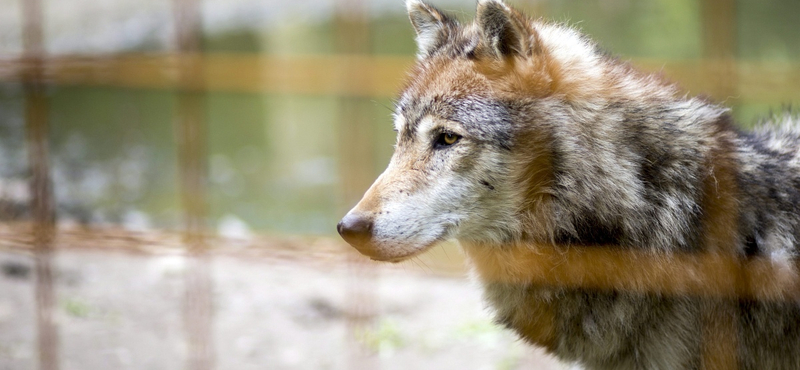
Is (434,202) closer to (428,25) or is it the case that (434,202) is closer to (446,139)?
(446,139)

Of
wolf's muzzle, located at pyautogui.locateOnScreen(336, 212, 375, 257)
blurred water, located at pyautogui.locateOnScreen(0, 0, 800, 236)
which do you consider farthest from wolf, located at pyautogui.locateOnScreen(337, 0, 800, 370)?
blurred water, located at pyautogui.locateOnScreen(0, 0, 800, 236)

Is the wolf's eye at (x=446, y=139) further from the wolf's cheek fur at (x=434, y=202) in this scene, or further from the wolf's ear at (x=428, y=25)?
the wolf's ear at (x=428, y=25)

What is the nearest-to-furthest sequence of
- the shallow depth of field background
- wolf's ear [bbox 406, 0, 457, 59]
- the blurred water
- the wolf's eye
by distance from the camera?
the wolf's eye → wolf's ear [bbox 406, 0, 457, 59] → the shallow depth of field background → the blurred water

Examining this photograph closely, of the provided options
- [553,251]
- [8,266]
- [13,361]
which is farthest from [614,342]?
[8,266]

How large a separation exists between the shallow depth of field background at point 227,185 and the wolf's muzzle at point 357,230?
284 millimetres

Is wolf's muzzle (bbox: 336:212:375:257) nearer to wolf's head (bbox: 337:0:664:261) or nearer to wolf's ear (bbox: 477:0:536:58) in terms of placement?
wolf's head (bbox: 337:0:664:261)

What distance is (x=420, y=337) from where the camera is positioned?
184 inches

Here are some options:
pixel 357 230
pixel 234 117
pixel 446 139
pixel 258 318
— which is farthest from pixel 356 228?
pixel 234 117

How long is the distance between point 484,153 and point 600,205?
0.50 metres

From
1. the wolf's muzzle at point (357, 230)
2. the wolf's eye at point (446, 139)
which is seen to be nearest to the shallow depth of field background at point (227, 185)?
the wolf's muzzle at point (357, 230)

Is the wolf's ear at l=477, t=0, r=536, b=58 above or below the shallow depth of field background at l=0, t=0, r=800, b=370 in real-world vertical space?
above

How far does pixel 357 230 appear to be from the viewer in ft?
8.89

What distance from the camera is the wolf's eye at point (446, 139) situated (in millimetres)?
2873

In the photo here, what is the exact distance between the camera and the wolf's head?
2.78 meters
